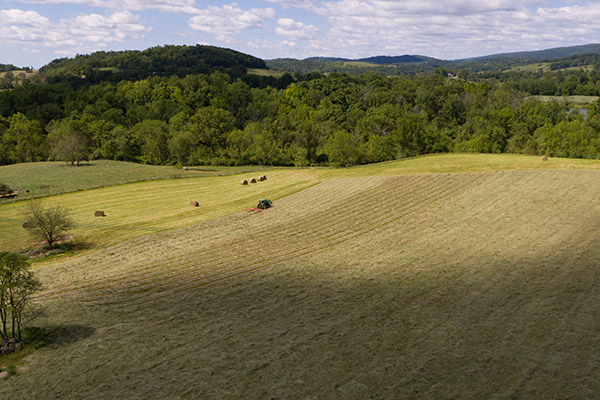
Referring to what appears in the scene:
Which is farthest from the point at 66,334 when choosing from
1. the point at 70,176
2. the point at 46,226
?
the point at 70,176

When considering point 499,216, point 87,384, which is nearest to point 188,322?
point 87,384

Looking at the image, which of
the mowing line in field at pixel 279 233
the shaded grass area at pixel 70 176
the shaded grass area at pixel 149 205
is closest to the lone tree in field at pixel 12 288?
the mowing line in field at pixel 279 233

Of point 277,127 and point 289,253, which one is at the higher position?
point 277,127

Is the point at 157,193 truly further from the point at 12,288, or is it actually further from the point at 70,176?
the point at 12,288

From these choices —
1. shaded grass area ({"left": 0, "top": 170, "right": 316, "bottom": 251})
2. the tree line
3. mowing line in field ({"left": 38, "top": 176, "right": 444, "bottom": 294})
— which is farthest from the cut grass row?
the tree line

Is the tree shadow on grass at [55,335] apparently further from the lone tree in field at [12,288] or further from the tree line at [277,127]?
the tree line at [277,127]

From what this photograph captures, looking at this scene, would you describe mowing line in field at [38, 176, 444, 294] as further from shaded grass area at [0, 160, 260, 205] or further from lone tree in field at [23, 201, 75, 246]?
shaded grass area at [0, 160, 260, 205]

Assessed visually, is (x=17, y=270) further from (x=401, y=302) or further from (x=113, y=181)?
(x=113, y=181)
